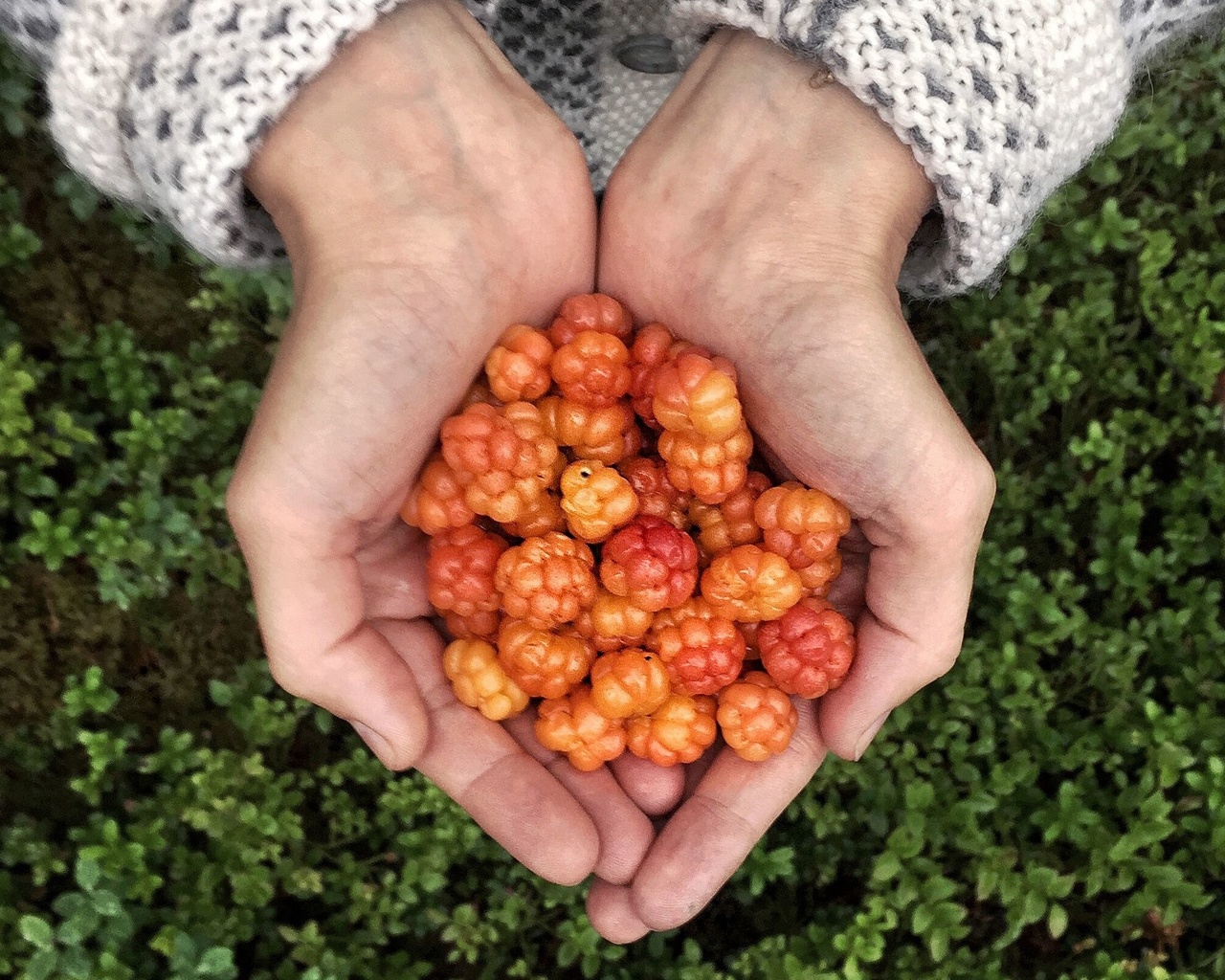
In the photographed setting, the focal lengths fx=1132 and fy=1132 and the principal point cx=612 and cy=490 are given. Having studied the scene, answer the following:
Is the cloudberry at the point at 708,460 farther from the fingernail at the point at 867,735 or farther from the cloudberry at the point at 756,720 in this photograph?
the fingernail at the point at 867,735

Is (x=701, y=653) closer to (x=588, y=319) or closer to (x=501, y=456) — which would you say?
(x=501, y=456)

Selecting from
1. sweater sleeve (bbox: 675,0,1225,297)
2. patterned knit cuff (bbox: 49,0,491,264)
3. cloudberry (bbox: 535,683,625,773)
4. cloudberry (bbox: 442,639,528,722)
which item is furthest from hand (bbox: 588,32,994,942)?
patterned knit cuff (bbox: 49,0,491,264)

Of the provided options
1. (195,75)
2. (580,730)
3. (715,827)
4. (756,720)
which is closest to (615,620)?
(580,730)

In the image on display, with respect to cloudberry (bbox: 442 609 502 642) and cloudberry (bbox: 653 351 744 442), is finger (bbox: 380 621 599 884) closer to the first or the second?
cloudberry (bbox: 442 609 502 642)

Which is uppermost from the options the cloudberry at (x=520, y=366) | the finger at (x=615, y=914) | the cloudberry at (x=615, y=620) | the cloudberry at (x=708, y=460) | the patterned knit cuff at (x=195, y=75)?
the patterned knit cuff at (x=195, y=75)

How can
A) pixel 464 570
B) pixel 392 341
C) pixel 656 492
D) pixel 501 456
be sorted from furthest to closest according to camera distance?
pixel 656 492 → pixel 464 570 → pixel 501 456 → pixel 392 341

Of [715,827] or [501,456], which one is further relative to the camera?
[715,827]

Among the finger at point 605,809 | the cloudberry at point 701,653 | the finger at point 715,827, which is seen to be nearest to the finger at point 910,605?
the finger at point 715,827
